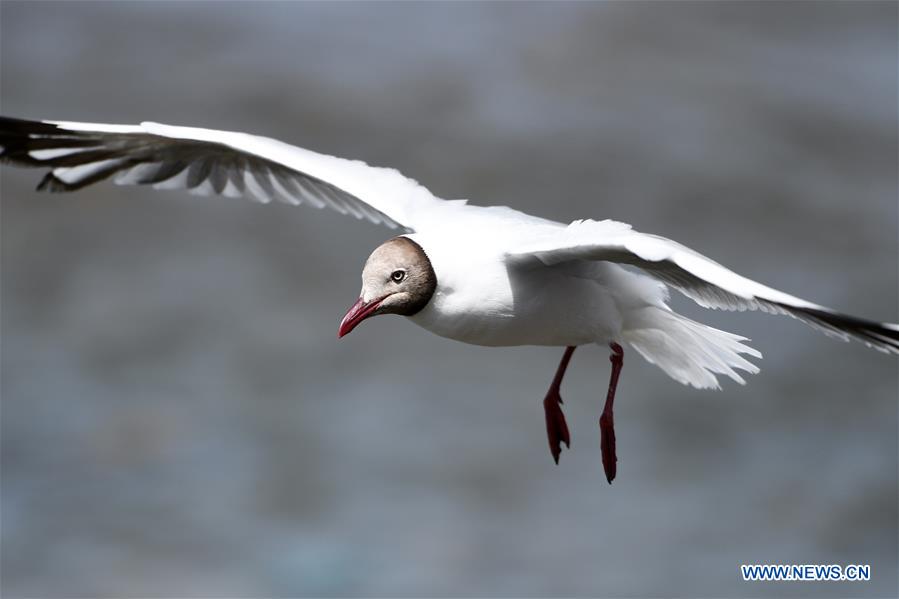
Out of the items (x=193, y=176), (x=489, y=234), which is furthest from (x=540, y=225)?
(x=193, y=176)

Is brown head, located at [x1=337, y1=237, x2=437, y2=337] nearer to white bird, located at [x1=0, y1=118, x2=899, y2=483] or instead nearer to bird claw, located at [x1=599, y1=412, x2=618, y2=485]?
white bird, located at [x1=0, y1=118, x2=899, y2=483]

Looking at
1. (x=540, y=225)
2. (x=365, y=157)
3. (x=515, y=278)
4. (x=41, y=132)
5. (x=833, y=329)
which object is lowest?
(x=833, y=329)

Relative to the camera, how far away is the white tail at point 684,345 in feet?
13.4

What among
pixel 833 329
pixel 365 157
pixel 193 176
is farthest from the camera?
pixel 365 157

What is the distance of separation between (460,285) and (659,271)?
521 millimetres

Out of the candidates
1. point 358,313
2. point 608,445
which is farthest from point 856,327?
point 358,313

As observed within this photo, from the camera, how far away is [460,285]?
3.48m

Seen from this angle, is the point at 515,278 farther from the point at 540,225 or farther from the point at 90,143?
the point at 90,143

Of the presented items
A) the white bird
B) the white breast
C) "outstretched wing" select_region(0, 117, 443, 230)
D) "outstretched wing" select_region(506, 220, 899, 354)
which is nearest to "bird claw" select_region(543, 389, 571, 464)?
the white bird

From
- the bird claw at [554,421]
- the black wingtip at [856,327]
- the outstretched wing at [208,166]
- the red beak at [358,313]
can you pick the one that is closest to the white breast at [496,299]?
the red beak at [358,313]

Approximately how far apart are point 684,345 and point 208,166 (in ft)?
5.56

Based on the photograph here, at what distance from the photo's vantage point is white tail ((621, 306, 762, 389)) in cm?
407

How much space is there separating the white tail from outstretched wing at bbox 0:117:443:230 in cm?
76

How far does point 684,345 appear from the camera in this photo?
418 centimetres
